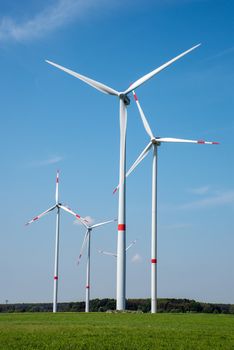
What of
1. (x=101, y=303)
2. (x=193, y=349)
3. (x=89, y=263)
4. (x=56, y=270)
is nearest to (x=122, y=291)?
(x=193, y=349)

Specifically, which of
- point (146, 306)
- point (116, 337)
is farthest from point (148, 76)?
point (146, 306)

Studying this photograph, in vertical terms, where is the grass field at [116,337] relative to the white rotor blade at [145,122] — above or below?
below

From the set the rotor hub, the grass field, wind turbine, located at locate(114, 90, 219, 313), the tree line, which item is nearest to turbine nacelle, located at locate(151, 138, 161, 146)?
wind turbine, located at locate(114, 90, 219, 313)

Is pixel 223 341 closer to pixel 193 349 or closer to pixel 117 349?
pixel 193 349

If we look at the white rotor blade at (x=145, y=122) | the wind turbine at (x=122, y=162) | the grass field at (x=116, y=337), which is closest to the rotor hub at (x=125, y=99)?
the wind turbine at (x=122, y=162)

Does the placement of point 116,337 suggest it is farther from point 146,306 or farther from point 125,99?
point 146,306

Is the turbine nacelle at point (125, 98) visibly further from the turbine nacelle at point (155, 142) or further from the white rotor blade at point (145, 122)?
the turbine nacelle at point (155, 142)

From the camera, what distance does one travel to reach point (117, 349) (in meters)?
27.8

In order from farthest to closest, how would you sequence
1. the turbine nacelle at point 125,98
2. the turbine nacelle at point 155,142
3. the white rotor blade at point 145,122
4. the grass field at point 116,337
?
the white rotor blade at point 145,122 → the turbine nacelle at point 155,142 → the turbine nacelle at point 125,98 → the grass field at point 116,337

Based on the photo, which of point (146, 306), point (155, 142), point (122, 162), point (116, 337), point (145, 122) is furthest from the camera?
point (146, 306)

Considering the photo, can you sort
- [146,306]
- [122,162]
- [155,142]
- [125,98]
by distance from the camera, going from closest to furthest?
[122,162] → [125,98] → [155,142] → [146,306]

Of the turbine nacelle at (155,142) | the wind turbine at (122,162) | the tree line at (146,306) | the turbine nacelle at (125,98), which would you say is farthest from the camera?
the tree line at (146,306)

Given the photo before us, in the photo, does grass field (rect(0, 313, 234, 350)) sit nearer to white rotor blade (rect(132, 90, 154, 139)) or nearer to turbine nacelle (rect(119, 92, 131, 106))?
turbine nacelle (rect(119, 92, 131, 106))

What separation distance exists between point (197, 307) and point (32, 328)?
11362 cm
